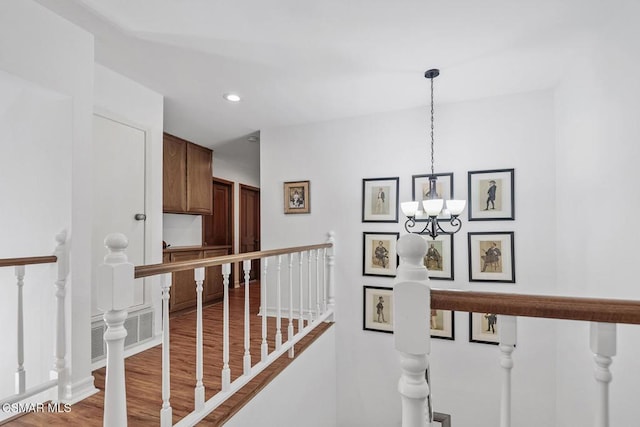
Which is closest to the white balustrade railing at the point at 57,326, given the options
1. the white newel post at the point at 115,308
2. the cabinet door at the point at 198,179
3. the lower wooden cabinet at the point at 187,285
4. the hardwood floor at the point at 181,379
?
the hardwood floor at the point at 181,379

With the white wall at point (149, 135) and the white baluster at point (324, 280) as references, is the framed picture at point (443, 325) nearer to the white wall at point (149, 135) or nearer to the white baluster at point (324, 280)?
the white baluster at point (324, 280)

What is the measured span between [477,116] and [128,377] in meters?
3.73

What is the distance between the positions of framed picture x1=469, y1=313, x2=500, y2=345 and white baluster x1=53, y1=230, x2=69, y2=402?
324 cm

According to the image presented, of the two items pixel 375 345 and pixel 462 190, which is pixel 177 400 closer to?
pixel 375 345

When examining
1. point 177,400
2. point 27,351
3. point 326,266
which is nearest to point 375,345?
point 326,266

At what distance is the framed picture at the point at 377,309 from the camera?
11.0ft

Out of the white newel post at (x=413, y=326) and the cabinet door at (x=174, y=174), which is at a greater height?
the cabinet door at (x=174, y=174)

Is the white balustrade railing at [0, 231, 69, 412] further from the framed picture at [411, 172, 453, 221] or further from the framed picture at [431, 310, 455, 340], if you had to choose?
the framed picture at [431, 310, 455, 340]

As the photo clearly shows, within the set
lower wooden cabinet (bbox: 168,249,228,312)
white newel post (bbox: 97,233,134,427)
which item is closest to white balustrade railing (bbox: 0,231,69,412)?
white newel post (bbox: 97,233,134,427)

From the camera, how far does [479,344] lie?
3.01 m

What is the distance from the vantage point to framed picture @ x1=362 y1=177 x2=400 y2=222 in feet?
11.0

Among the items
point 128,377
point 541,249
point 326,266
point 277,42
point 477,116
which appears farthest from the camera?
point 326,266

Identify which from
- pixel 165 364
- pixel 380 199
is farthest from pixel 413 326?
pixel 380 199

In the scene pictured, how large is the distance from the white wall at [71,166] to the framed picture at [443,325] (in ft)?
9.55
